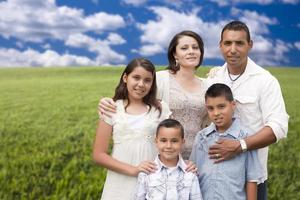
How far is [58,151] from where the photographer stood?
25.1 ft

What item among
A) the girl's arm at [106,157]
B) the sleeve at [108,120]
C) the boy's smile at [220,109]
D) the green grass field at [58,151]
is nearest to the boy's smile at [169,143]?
the girl's arm at [106,157]

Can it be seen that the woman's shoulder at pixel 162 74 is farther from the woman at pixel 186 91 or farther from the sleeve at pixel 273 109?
the sleeve at pixel 273 109

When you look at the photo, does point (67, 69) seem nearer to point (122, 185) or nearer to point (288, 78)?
point (288, 78)

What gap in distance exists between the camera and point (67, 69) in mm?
21906

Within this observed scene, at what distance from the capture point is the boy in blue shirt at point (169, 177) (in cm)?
345

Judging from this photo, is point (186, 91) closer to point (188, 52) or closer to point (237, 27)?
point (188, 52)

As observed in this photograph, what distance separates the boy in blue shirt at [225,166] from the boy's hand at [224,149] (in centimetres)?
2

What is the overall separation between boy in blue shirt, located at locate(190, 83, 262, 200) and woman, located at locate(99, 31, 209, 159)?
0.39 m

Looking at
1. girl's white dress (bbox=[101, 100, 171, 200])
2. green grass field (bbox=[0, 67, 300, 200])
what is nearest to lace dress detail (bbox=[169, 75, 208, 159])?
girl's white dress (bbox=[101, 100, 171, 200])

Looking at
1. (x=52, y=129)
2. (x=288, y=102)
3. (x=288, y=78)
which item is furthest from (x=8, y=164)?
(x=288, y=78)

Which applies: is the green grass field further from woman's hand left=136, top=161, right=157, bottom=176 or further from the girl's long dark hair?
woman's hand left=136, top=161, right=157, bottom=176

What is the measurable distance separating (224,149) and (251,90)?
0.50 m

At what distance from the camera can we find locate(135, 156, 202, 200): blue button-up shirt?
345 centimetres

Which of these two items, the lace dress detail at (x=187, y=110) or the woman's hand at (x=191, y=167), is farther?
the lace dress detail at (x=187, y=110)
